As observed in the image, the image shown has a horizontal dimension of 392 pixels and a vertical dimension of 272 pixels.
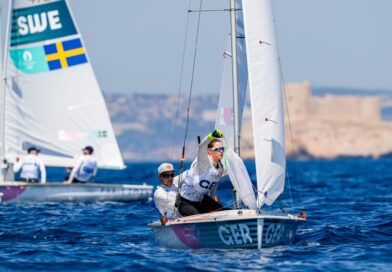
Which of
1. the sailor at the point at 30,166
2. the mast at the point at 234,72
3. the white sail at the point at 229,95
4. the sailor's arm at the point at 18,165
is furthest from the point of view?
the sailor's arm at the point at 18,165

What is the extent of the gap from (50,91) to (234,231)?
16.8m

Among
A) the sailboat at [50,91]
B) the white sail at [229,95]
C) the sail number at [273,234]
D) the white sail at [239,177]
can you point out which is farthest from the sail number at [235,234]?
the sailboat at [50,91]

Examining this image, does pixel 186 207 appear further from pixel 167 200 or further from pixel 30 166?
pixel 30 166

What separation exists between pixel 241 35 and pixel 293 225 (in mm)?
4692

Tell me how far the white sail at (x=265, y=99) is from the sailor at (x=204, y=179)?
582 mm

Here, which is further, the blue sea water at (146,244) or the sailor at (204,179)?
the sailor at (204,179)

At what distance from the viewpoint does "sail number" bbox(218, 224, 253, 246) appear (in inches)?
539

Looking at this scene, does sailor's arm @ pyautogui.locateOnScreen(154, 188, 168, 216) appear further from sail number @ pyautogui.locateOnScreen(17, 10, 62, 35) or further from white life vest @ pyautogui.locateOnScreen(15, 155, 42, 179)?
sail number @ pyautogui.locateOnScreen(17, 10, 62, 35)

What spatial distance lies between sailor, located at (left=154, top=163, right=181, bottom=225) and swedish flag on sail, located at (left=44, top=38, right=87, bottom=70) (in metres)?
15.1

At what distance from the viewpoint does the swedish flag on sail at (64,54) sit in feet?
97.1

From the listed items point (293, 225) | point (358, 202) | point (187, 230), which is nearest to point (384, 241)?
point (293, 225)

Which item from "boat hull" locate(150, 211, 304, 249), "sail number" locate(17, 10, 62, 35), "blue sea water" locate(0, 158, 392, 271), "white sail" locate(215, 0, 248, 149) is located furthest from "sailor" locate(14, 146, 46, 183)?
"boat hull" locate(150, 211, 304, 249)

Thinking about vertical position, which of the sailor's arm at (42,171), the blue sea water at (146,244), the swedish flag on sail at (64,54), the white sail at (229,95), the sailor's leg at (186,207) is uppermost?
the swedish flag on sail at (64,54)

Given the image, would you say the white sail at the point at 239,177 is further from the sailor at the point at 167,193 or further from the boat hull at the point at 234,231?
the sailor at the point at 167,193
